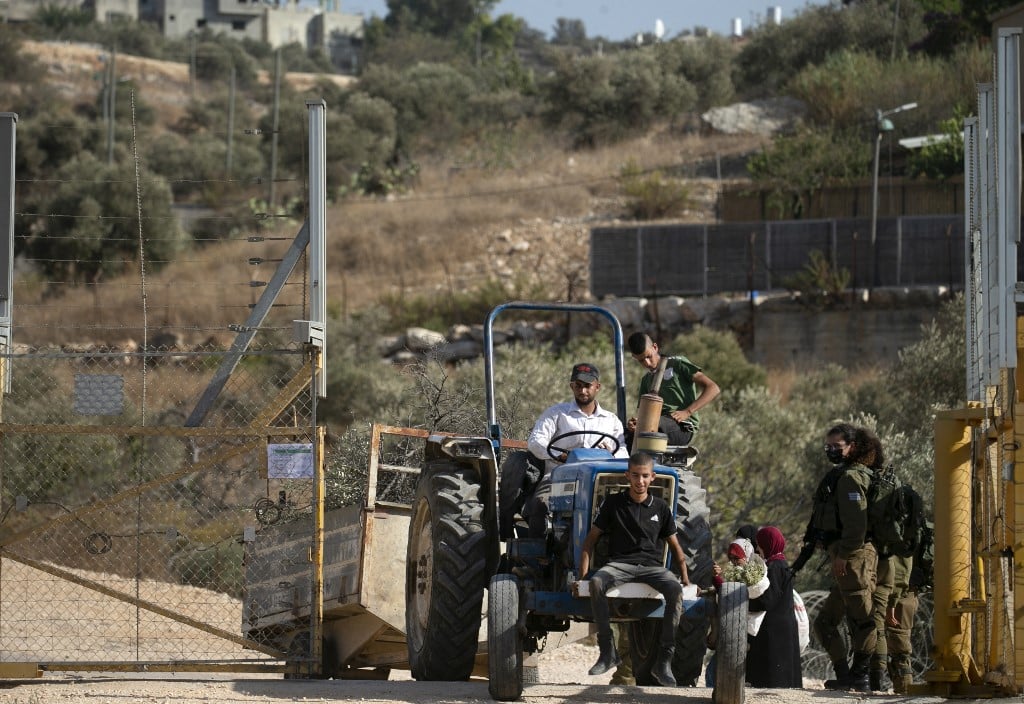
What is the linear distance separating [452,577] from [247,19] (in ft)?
318

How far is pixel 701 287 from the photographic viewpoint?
35.8 m

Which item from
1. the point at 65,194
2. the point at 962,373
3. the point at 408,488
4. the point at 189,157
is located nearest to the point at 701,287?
the point at 962,373

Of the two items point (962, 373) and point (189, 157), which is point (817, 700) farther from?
point (189, 157)

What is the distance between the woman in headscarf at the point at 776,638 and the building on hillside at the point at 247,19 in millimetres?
86606

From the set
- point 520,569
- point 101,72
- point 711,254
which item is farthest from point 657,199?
point 520,569

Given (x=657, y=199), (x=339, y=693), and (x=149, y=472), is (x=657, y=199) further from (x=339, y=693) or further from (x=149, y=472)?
(x=339, y=693)

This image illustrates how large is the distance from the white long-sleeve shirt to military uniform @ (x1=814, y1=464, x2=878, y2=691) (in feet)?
4.95

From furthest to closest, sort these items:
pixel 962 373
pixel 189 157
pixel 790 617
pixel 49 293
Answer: pixel 189 157 < pixel 49 293 < pixel 962 373 < pixel 790 617

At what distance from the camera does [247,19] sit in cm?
10294

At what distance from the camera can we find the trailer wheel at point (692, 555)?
948 cm

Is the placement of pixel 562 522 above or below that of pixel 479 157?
below

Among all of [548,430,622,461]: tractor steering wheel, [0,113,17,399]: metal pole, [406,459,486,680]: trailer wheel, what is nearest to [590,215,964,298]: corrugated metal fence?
[0,113,17,399]: metal pole

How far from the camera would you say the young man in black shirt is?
8742 mm

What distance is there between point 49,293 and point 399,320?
9908mm
